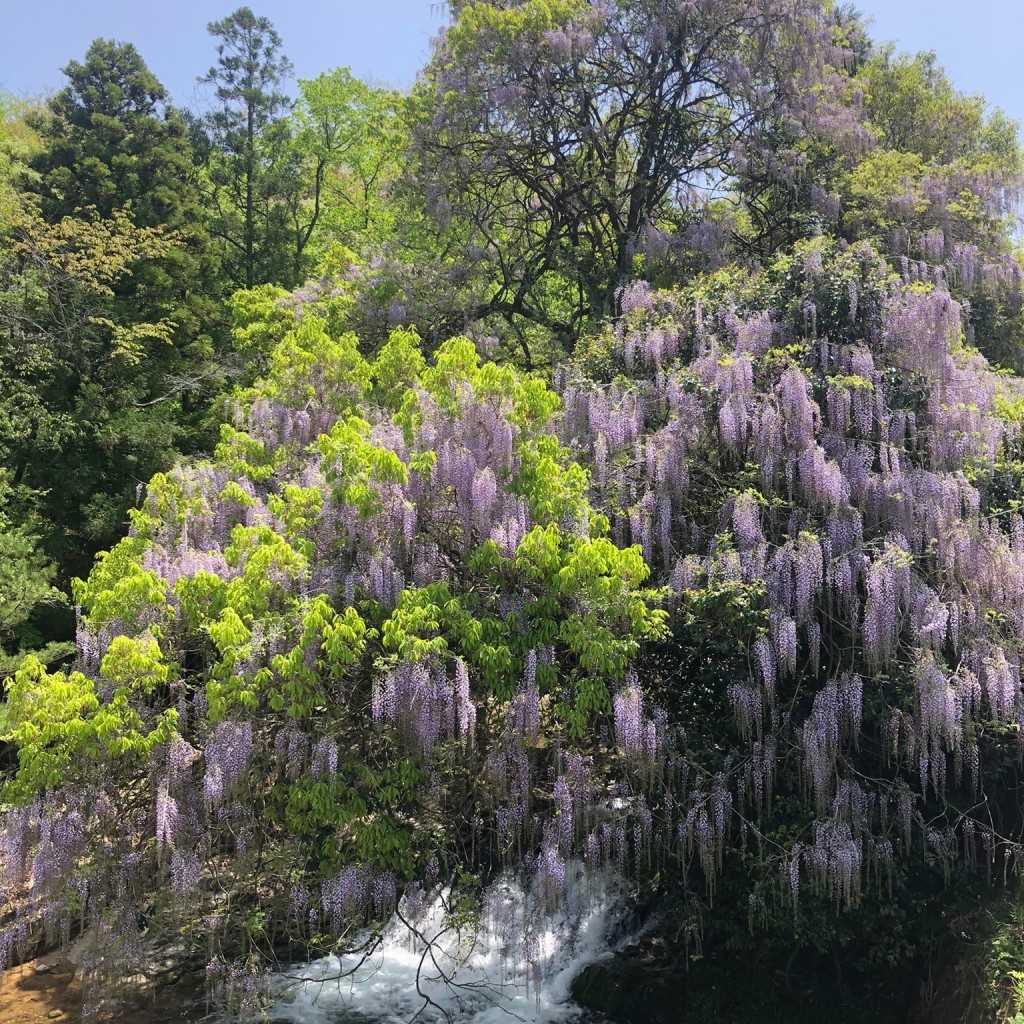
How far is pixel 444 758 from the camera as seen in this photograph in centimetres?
665

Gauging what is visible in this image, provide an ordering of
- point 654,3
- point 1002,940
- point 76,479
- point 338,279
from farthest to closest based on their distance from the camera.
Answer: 1. point 76,479
2. point 338,279
3. point 654,3
4. point 1002,940

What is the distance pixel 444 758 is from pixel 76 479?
36.1ft

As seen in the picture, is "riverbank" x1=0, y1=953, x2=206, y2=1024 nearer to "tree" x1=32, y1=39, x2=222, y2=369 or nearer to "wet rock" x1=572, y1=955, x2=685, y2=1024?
"wet rock" x1=572, y1=955, x2=685, y2=1024

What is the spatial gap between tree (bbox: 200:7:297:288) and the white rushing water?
638 inches

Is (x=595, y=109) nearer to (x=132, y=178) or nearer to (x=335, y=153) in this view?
(x=132, y=178)

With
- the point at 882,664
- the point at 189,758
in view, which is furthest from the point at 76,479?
the point at 882,664

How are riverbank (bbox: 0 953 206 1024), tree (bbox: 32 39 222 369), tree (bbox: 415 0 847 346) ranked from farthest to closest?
1. tree (bbox: 32 39 222 369)
2. tree (bbox: 415 0 847 346)
3. riverbank (bbox: 0 953 206 1024)

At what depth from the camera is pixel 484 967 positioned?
304 inches

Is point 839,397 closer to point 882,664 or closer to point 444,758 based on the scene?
point 882,664

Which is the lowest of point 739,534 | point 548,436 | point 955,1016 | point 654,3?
point 955,1016

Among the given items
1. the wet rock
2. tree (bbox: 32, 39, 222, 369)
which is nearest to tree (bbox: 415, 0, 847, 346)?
tree (bbox: 32, 39, 222, 369)

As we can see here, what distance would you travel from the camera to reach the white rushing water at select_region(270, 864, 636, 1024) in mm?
7320

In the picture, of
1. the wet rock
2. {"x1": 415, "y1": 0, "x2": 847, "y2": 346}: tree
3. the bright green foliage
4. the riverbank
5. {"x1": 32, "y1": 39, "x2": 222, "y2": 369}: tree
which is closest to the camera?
the bright green foliage

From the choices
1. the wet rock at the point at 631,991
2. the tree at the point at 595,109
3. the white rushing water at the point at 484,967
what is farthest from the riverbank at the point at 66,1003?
the tree at the point at 595,109
